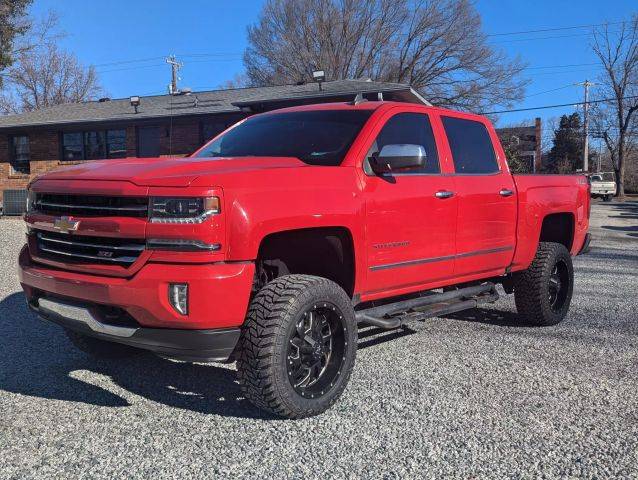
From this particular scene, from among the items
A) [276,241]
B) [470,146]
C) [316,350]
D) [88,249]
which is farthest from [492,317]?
[88,249]

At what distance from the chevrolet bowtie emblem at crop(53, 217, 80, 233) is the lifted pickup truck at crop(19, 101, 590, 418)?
1 cm

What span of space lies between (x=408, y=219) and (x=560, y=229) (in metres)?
3.11

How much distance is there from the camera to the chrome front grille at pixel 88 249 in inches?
129

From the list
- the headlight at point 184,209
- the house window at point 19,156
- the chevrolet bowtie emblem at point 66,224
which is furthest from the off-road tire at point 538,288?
the house window at point 19,156

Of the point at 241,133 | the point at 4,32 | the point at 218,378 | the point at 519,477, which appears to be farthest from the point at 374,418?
the point at 4,32

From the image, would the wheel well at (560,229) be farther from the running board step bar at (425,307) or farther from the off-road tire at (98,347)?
the off-road tire at (98,347)

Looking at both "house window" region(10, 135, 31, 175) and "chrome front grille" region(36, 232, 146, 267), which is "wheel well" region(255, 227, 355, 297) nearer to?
"chrome front grille" region(36, 232, 146, 267)

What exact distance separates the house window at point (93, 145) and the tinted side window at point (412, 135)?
19.3 m

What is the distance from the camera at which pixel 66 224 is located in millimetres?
3527

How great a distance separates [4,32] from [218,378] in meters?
22.7

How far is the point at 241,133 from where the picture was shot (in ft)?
16.2

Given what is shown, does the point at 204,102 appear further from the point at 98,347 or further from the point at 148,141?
the point at 98,347

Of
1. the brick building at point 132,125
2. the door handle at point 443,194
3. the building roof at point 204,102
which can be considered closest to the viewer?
the door handle at point 443,194

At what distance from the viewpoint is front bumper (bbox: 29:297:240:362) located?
320 centimetres
